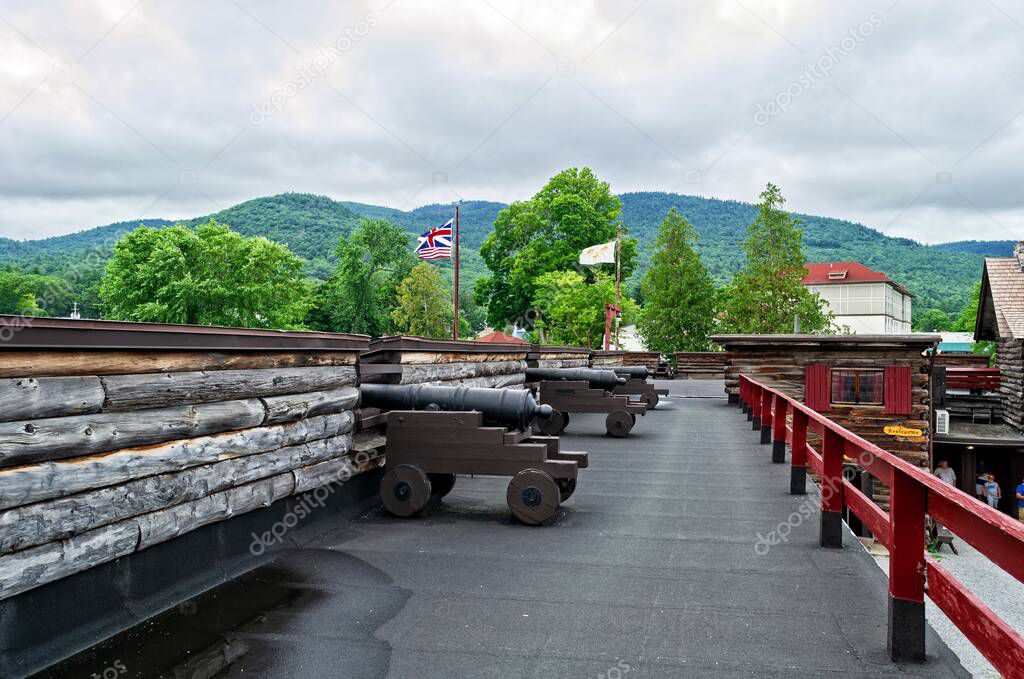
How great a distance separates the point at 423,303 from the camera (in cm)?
6725

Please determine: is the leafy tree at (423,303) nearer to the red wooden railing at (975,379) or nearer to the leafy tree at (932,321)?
the red wooden railing at (975,379)

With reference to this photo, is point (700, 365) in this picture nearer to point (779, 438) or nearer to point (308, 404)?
point (779, 438)

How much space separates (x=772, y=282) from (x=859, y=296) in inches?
1852

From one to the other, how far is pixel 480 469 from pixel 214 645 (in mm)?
2769

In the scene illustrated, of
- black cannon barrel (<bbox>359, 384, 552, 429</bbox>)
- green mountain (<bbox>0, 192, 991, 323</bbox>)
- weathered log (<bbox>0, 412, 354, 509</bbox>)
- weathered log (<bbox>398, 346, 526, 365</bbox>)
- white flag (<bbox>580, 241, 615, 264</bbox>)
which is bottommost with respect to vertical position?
weathered log (<bbox>0, 412, 354, 509</bbox>)

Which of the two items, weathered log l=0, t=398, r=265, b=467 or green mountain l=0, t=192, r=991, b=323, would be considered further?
green mountain l=0, t=192, r=991, b=323

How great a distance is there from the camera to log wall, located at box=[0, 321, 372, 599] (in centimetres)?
293

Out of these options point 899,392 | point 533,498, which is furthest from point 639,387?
point 533,498

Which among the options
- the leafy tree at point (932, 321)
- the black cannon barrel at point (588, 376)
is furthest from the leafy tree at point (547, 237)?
the leafy tree at point (932, 321)

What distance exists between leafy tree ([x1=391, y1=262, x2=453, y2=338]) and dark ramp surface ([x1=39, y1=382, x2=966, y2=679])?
61424 millimetres

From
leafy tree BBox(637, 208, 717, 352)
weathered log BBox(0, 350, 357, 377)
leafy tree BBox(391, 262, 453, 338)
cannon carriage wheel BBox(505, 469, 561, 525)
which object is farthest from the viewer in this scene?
leafy tree BBox(391, 262, 453, 338)

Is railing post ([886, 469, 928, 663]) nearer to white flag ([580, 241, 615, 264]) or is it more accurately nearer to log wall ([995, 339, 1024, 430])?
log wall ([995, 339, 1024, 430])

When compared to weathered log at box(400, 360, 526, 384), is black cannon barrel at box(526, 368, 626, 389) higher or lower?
lower

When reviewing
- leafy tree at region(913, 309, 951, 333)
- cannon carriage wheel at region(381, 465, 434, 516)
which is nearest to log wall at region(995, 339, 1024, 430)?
cannon carriage wheel at region(381, 465, 434, 516)
